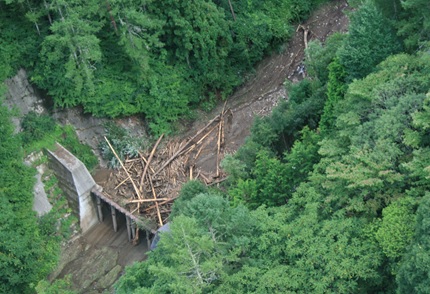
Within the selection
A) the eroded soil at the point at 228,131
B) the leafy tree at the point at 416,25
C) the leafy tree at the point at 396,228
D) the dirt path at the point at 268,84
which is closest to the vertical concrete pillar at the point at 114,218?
the eroded soil at the point at 228,131

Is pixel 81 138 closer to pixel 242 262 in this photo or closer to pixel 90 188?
pixel 90 188

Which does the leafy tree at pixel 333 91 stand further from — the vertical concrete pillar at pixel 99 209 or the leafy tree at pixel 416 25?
the vertical concrete pillar at pixel 99 209

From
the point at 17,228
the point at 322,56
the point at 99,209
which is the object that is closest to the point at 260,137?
the point at 322,56

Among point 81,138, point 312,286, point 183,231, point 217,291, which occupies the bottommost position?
point 312,286

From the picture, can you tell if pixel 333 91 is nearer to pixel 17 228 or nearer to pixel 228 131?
pixel 228 131

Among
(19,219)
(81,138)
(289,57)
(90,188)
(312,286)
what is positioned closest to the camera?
(312,286)

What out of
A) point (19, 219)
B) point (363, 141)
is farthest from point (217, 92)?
point (363, 141)

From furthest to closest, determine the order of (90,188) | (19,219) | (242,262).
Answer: (90,188) < (19,219) < (242,262)
